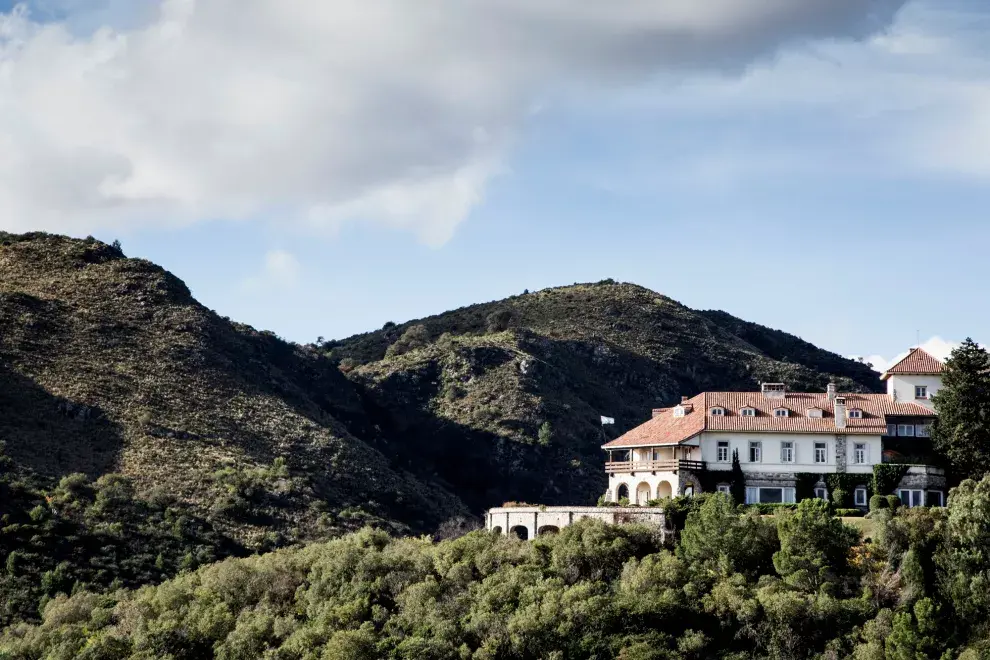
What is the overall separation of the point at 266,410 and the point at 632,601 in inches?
2432

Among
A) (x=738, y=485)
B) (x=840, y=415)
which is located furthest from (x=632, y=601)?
(x=840, y=415)

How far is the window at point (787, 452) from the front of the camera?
265 feet

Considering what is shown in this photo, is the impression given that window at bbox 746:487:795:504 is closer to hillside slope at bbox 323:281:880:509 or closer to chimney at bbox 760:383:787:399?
chimney at bbox 760:383:787:399

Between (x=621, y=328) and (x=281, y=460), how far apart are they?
232 feet

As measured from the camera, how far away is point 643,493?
84.0m

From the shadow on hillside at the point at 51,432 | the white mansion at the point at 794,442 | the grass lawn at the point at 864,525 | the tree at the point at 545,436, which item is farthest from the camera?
the tree at the point at 545,436

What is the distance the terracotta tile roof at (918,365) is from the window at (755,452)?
32.6ft

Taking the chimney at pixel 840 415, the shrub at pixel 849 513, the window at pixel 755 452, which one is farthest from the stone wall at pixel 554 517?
the chimney at pixel 840 415

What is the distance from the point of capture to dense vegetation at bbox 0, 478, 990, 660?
233 feet

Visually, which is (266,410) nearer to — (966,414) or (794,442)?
(794,442)

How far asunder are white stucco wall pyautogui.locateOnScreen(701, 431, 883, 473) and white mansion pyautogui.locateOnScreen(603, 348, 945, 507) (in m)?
0.06

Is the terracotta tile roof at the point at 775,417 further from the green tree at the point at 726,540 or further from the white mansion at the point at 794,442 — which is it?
the green tree at the point at 726,540

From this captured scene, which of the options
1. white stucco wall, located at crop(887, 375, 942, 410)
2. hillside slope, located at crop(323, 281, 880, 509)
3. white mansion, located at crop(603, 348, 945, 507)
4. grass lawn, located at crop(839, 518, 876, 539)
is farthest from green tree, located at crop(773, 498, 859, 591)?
hillside slope, located at crop(323, 281, 880, 509)

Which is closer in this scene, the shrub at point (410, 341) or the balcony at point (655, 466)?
the balcony at point (655, 466)
